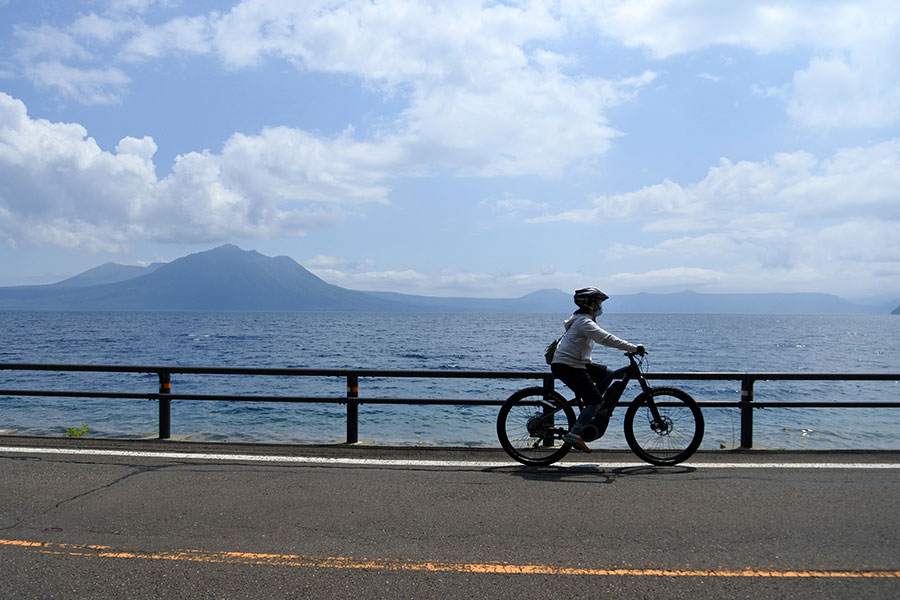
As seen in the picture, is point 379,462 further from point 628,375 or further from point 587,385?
point 628,375

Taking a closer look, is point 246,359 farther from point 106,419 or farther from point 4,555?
point 4,555

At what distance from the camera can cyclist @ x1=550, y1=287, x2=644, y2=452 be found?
7.11 metres

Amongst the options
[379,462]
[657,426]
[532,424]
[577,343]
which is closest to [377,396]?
[379,462]

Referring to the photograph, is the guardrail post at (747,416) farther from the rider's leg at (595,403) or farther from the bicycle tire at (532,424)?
the bicycle tire at (532,424)

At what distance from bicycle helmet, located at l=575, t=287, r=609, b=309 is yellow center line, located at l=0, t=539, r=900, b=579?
3549 millimetres

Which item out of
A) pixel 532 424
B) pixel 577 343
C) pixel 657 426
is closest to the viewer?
pixel 577 343

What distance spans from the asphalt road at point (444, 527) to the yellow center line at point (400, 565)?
0.02 metres

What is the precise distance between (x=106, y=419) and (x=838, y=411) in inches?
989

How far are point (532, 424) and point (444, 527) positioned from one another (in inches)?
106

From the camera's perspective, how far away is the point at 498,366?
143 feet

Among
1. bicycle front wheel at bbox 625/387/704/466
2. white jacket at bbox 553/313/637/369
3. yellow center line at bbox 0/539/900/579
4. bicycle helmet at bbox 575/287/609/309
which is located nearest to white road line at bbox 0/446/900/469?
bicycle front wheel at bbox 625/387/704/466

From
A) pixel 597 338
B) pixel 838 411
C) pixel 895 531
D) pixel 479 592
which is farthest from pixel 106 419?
pixel 838 411

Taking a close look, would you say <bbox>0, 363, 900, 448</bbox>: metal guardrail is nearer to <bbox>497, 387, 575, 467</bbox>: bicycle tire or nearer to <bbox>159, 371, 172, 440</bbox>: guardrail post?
<bbox>159, 371, 172, 440</bbox>: guardrail post

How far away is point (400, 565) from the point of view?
14.0 ft
